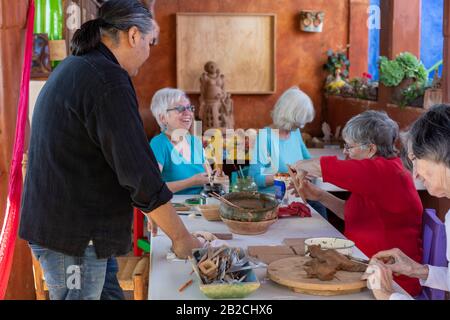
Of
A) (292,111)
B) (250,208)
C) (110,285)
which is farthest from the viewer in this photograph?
(292,111)

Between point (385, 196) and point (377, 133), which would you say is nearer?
point (385, 196)

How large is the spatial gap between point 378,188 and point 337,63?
6.10 m

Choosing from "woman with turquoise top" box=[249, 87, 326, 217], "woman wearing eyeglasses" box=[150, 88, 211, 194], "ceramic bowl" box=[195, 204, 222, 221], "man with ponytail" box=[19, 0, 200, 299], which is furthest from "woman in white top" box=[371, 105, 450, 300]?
"woman with turquoise top" box=[249, 87, 326, 217]

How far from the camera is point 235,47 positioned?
28.8ft

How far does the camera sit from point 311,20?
28.5 ft

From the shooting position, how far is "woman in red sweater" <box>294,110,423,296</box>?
9.20ft

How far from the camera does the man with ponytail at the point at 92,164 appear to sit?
1953 mm

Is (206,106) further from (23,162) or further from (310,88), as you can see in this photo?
(23,162)

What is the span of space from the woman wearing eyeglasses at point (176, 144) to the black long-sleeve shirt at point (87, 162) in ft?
5.46

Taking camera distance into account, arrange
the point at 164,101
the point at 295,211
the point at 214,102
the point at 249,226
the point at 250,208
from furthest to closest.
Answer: the point at 214,102 → the point at 164,101 → the point at 295,211 → the point at 250,208 → the point at 249,226

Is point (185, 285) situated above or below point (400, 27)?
below

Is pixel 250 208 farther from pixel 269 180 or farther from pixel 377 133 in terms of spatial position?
pixel 269 180

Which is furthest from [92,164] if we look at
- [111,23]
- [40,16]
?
[40,16]
